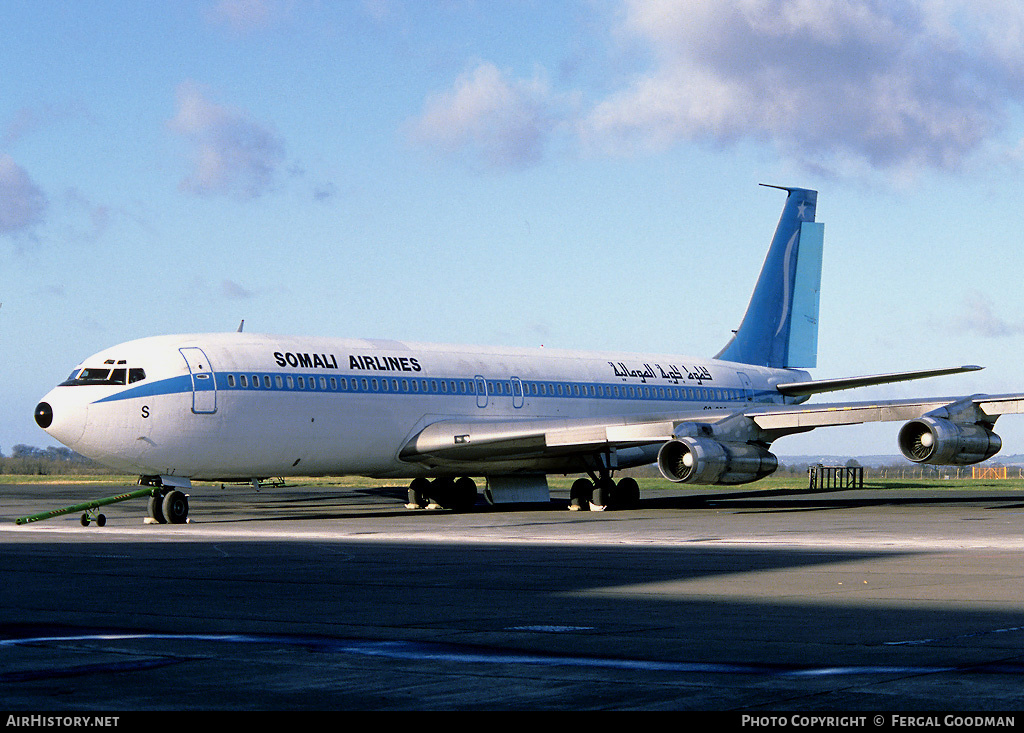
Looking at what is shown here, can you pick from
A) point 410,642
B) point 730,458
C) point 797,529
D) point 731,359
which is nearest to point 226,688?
point 410,642

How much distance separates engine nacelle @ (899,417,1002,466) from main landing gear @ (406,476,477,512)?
1252 cm

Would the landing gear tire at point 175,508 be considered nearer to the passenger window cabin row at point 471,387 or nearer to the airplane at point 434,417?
the airplane at point 434,417

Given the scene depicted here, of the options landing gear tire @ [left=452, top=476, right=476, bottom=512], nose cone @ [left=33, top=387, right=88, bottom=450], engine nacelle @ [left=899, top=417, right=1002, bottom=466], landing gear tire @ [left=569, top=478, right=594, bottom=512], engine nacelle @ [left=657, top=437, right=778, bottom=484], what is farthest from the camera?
landing gear tire @ [left=452, top=476, right=476, bottom=512]

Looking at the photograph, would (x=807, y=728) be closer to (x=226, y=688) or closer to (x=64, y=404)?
(x=226, y=688)

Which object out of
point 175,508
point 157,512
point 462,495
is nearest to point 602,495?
point 462,495

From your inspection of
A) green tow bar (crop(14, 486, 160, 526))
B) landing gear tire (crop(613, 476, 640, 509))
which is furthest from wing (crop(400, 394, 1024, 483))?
green tow bar (crop(14, 486, 160, 526))

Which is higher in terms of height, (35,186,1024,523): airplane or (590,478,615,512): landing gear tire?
(35,186,1024,523): airplane

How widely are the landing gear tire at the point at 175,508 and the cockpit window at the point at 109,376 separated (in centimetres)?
277

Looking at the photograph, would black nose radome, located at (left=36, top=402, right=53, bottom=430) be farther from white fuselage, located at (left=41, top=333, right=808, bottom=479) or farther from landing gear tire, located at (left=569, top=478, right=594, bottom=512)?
landing gear tire, located at (left=569, top=478, right=594, bottom=512)

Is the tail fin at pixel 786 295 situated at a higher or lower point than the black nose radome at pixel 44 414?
higher

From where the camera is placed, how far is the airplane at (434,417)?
96.3 feet

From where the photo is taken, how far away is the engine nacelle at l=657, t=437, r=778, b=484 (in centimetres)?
3216

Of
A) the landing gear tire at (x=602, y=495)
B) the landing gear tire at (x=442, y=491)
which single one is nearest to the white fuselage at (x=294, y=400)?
the landing gear tire at (x=602, y=495)

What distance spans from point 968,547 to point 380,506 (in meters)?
22.6
